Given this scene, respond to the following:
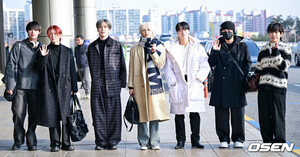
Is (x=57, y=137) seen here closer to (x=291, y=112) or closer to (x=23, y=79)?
(x=23, y=79)

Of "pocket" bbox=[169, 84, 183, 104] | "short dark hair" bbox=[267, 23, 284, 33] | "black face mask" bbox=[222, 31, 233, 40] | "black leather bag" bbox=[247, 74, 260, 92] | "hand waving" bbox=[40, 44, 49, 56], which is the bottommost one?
"pocket" bbox=[169, 84, 183, 104]

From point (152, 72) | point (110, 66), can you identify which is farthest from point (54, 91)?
point (152, 72)

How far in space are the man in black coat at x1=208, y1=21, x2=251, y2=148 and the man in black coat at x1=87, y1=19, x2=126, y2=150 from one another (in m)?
1.39

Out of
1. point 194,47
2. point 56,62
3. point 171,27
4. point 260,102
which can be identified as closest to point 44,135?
point 56,62

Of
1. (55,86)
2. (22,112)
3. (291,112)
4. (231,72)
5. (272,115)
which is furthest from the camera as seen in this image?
(291,112)

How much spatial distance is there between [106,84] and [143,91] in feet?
1.80

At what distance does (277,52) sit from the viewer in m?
6.74

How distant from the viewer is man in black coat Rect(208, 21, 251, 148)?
7.07m

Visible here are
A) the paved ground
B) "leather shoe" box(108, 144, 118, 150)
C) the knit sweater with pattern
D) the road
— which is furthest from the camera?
the road

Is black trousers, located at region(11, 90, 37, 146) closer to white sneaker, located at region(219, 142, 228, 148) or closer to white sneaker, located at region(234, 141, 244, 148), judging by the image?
white sneaker, located at region(219, 142, 228, 148)

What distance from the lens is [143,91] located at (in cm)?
714

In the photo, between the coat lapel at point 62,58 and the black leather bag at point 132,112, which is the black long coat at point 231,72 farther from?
the coat lapel at point 62,58

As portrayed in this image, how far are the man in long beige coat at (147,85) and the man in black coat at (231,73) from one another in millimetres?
800

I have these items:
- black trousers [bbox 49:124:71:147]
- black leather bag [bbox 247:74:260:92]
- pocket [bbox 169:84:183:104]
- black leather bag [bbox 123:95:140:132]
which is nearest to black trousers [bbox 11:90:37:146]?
black trousers [bbox 49:124:71:147]
